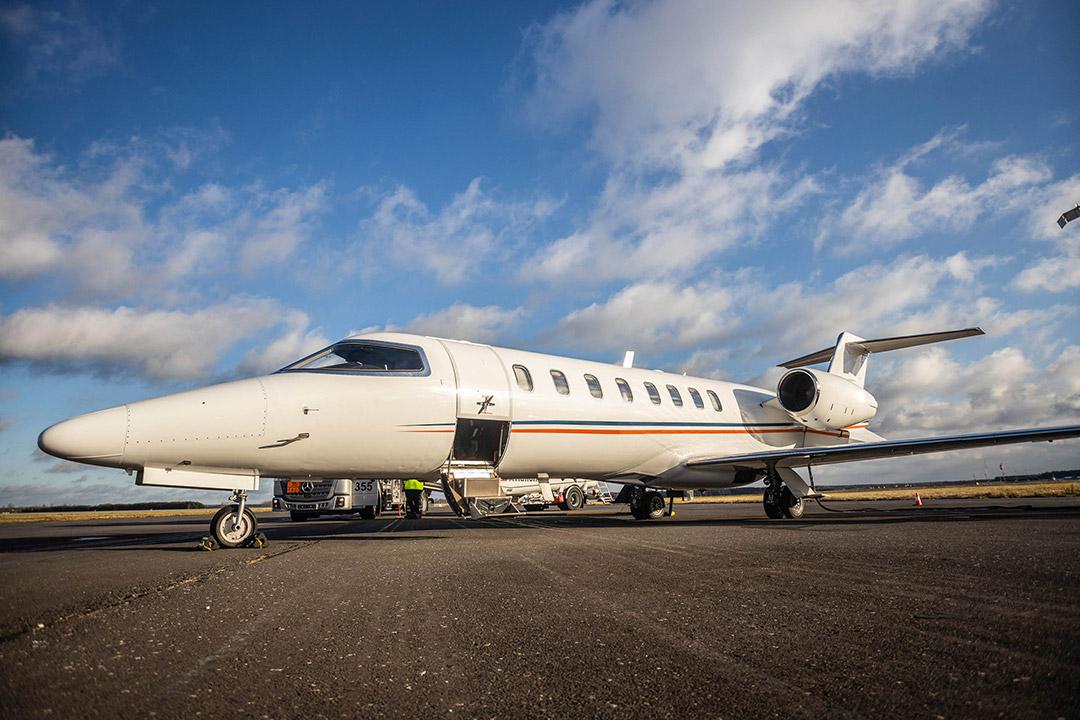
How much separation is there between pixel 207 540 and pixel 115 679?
22.0ft

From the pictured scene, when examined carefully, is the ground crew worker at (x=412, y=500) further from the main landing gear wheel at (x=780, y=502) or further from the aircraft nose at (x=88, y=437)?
the aircraft nose at (x=88, y=437)

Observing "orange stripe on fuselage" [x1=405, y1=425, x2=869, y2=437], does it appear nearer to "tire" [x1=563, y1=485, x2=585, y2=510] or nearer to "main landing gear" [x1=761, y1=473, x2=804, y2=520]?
"main landing gear" [x1=761, y1=473, x2=804, y2=520]

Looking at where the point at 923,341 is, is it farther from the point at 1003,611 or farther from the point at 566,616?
the point at 566,616

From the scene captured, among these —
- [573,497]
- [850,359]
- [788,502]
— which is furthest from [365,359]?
[573,497]

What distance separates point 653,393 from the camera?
1327cm

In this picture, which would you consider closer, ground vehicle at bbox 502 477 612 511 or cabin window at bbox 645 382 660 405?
cabin window at bbox 645 382 660 405

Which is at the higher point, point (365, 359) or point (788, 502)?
point (365, 359)

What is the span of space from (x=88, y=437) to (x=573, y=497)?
21322mm

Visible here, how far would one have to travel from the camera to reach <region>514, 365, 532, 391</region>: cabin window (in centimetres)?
1088

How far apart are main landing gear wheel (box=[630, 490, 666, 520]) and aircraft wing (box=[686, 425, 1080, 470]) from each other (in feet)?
8.27

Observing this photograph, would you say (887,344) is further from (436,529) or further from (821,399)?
(436,529)

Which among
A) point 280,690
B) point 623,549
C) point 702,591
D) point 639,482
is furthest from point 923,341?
point 280,690

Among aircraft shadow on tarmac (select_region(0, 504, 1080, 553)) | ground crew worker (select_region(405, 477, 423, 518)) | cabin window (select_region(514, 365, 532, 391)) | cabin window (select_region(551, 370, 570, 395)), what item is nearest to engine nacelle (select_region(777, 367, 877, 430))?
aircraft shadow on tarmac (select_region(0, 504, 1080, 553))

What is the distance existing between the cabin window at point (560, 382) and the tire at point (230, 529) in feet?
17.7
